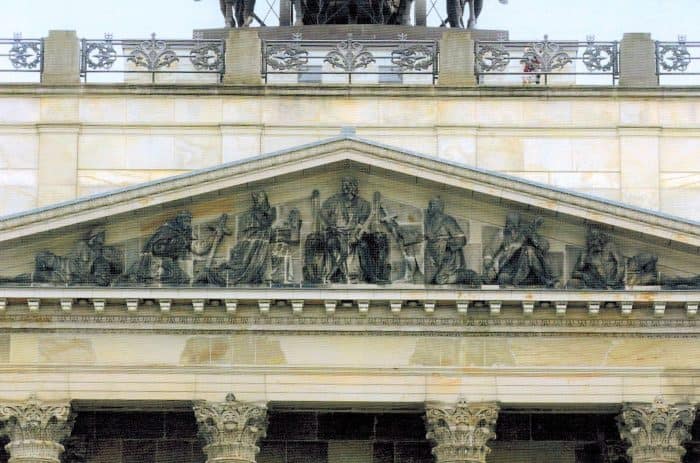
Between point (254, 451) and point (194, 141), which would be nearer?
point (254, 451)

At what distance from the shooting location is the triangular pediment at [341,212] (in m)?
58.5

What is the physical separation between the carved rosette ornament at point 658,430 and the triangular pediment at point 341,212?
102 inches

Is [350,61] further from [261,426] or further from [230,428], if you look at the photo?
[230,428]

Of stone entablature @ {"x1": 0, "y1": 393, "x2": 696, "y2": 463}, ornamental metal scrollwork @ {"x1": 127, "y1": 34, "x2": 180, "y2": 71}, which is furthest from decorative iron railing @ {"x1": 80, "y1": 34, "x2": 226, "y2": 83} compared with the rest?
stone entablature @ {"x1": 0, "y1": 393, "x2": 696, "y2": 463}

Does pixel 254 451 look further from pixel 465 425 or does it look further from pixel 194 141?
pixel 194 141

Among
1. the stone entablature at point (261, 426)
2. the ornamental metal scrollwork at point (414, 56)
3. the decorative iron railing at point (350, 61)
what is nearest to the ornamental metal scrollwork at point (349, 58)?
the decorative iron railing at point (350, 61)

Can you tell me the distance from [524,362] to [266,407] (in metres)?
4.93

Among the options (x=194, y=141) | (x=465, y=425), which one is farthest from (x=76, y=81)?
(x=465, y=425)

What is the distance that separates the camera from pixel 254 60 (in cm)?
6519

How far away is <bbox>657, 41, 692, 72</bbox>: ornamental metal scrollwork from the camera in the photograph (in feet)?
214

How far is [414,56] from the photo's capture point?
213ft

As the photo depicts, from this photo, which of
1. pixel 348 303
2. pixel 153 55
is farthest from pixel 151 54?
pixel 348 303

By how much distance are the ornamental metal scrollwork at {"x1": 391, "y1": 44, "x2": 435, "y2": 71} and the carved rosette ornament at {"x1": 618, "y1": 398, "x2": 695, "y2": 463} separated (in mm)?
9796

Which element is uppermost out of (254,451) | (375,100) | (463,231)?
(375,100)
